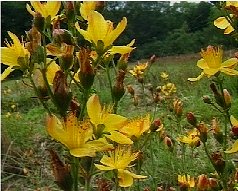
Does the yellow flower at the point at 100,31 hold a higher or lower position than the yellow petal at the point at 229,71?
higher

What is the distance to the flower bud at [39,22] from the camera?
2.84 feet

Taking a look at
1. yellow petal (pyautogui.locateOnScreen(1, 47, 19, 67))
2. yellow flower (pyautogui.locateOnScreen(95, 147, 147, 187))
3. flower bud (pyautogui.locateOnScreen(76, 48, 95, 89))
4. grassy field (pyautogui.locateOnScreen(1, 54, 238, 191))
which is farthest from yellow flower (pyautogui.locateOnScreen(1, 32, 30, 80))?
grassy field (pyautogui.locateOnScreen(1, 54, 238, 191))

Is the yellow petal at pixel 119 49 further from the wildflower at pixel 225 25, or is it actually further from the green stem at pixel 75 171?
the wildflower at pixel 225 25

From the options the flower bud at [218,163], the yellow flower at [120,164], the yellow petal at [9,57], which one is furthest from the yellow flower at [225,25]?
the yellow petal at [9,57]

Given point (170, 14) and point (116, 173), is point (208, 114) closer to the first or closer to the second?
point (116, 173)

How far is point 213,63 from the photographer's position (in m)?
1.14

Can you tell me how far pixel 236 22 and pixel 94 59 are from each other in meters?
0.34

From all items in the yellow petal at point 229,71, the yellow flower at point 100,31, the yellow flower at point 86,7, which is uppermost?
the yellow flower at point 86,7

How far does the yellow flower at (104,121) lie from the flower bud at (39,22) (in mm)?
146

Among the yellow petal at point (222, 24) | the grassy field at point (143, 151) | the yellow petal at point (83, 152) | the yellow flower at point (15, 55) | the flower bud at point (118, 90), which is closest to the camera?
the yellow petal at point (83, 152)

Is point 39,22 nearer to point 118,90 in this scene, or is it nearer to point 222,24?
point 118,90

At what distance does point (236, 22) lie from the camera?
3.53 ft

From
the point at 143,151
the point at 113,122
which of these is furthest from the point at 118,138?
the point at 143,151

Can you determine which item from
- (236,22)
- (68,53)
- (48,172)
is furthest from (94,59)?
(48,172)
